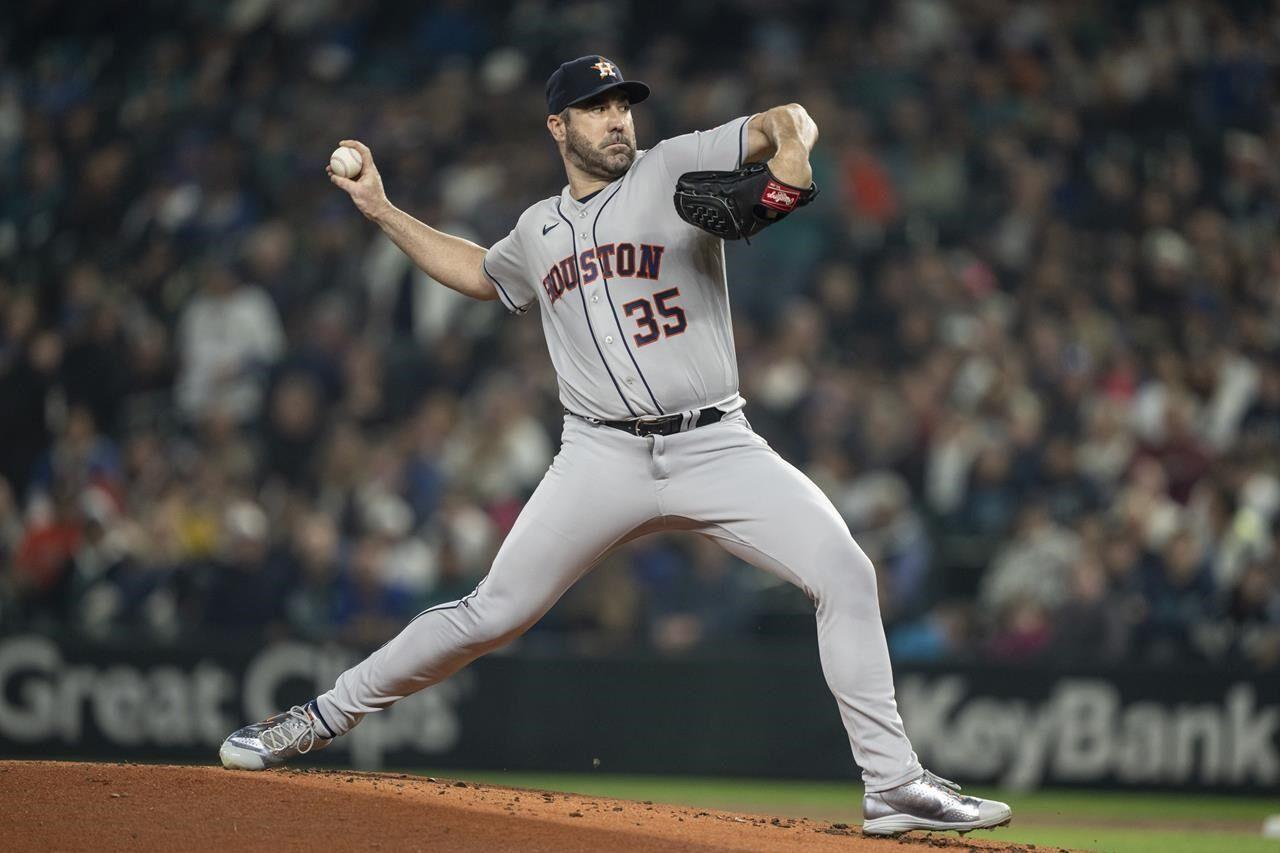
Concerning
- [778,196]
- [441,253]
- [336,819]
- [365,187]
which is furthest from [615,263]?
[336,819]

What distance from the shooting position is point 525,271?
17.3 feet

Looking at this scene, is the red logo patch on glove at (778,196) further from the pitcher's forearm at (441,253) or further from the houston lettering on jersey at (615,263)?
the pitcher's forearm at (441,253)

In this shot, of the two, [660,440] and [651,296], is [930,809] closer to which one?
[660,440]

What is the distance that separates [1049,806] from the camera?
9.32 meters

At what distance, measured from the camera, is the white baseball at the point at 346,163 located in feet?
17.8

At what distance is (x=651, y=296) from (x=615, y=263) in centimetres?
15

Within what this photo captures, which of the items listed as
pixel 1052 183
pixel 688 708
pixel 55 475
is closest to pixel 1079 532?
pixel 688 708

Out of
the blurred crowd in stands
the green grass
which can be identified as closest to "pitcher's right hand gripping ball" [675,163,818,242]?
the green grass

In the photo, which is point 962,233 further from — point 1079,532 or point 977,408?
point 1079,532

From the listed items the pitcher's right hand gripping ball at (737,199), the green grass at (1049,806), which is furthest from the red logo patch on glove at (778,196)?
the green grass at (1049,806)

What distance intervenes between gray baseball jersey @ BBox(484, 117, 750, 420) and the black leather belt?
0.02 m

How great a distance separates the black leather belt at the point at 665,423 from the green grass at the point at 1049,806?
3.02 m

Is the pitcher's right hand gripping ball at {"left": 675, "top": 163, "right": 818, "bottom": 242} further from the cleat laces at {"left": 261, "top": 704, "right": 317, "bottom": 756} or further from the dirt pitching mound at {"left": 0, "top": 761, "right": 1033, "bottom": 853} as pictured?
the cleat laces at {"left": 261, "top": 704, "right": 317, "bottom": 756}

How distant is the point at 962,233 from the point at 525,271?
779cm
